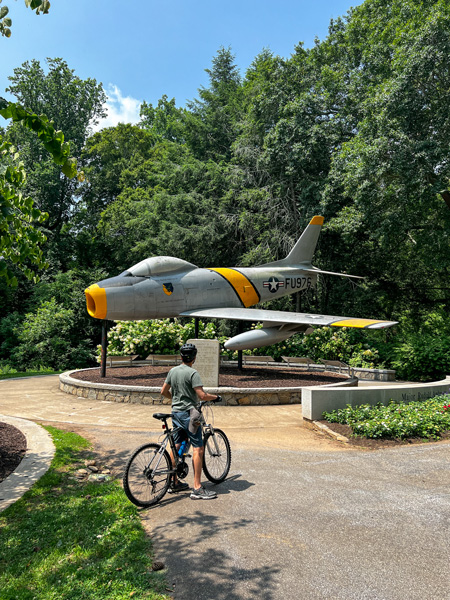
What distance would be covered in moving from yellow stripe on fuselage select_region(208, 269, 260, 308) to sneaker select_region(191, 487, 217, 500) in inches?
436

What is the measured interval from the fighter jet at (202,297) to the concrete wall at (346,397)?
196 cm

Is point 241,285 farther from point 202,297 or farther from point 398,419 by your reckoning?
point 398,419

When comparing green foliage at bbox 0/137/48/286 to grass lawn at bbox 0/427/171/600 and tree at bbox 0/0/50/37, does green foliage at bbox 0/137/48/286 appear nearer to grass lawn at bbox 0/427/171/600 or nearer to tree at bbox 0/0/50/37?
tree at bbox 0/0/50/37

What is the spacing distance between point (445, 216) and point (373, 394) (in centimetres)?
1442

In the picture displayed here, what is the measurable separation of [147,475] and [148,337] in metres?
13.9

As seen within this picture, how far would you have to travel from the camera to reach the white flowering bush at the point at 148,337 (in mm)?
18625

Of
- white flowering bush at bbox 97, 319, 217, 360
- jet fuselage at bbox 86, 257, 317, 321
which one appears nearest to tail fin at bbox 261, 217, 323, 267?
jet fuselage at bbox 86, 257, 317, 321

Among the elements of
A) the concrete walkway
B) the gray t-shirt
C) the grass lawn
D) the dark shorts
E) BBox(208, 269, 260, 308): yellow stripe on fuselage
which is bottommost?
the grass lawn

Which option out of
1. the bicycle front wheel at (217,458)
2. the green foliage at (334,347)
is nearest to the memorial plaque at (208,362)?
the bicycle front wheel at (217,458)

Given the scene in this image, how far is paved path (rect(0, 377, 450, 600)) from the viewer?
344cm

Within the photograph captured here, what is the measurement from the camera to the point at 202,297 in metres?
15.0

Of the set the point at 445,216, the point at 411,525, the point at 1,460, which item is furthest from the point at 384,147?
the point at 1,460

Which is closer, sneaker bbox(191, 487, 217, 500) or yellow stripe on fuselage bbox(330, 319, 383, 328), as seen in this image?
sneaker bbox(191, 487, 217, 500)

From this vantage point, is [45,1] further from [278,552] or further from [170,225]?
[170,225]
